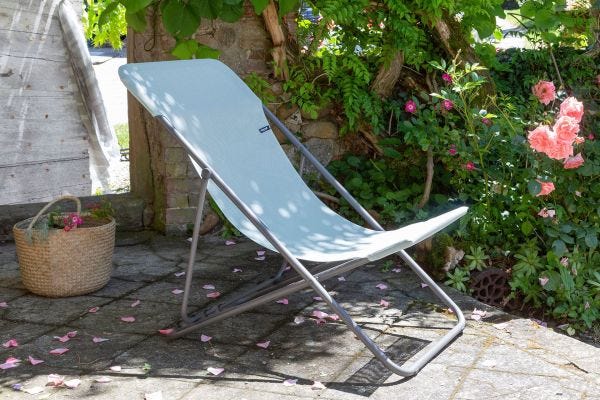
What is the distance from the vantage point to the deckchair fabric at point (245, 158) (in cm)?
308

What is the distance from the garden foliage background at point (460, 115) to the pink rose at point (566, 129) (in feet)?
0.05

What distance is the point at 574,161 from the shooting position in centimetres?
358

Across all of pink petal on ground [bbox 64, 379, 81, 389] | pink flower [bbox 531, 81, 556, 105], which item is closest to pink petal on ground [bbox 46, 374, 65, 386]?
pink petal on ground [bbox 64, 379, 81, 389]

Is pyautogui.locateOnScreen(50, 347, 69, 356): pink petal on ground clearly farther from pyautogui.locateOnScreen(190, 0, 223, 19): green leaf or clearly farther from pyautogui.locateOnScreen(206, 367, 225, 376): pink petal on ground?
pyautogui.locateOnScreen(190, 0, 223, 19): green leaf

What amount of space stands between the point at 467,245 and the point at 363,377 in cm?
123

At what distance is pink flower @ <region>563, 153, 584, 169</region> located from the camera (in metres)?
3.58

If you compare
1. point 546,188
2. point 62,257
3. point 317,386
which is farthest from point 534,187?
point 62,257

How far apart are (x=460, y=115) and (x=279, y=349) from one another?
6.27ft

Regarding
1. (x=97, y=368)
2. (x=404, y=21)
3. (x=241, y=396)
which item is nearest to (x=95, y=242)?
(x=97, y=368)

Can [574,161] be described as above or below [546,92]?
below

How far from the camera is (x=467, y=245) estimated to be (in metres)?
3.88

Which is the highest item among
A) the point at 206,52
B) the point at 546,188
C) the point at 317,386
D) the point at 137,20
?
the point at 137,20

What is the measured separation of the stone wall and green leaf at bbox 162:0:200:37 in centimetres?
28

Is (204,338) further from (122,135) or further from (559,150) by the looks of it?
(122,135)
